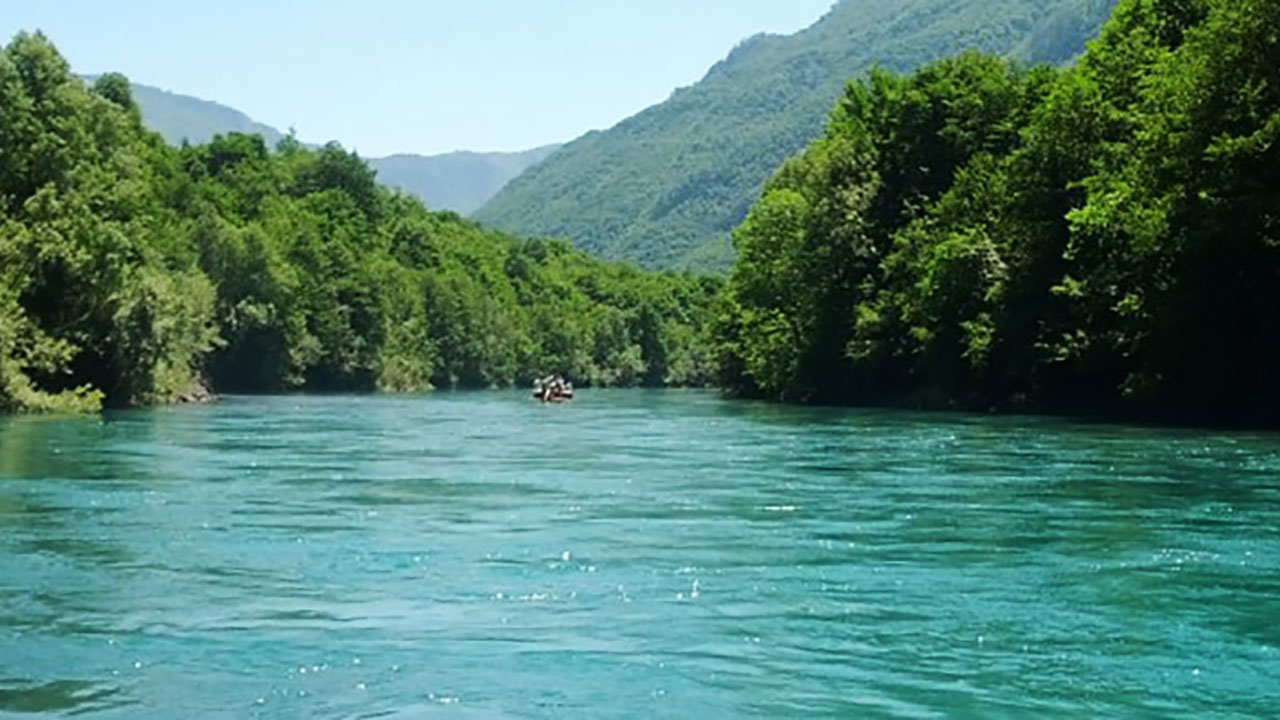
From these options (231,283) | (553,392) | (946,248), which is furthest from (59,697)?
(231,283)

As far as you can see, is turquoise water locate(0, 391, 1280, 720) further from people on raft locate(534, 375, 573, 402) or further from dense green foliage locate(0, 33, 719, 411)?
people on raft locate(534, 375, 573, 402)

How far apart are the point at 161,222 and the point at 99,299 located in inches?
1554

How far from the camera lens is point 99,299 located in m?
64.4

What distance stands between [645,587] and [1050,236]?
45.5 meters

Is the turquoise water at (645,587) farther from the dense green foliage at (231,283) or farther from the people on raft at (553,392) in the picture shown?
the people on raft at (553,392)

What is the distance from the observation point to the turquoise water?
13656mm

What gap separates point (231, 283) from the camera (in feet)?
364

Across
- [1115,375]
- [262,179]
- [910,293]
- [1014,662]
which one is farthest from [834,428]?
[262,179]

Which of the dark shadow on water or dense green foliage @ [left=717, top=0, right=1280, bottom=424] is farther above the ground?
dense green foliage @ [left=717, top=0, right=1280, bottom=424]

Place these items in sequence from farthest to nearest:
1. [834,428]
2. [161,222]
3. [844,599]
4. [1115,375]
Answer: [161,222] < [1115,375] < [834,428] < [844,599]

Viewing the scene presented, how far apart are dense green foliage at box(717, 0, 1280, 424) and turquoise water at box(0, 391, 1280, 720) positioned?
43.9ft

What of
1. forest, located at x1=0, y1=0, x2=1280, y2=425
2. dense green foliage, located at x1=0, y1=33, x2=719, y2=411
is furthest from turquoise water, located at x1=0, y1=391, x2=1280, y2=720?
dense green foliage, located at x1=0, y1=33, x2=719, y2=411

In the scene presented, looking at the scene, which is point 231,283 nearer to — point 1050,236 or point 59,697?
point 1050,236

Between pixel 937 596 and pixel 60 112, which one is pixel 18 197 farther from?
pixel 937 596
